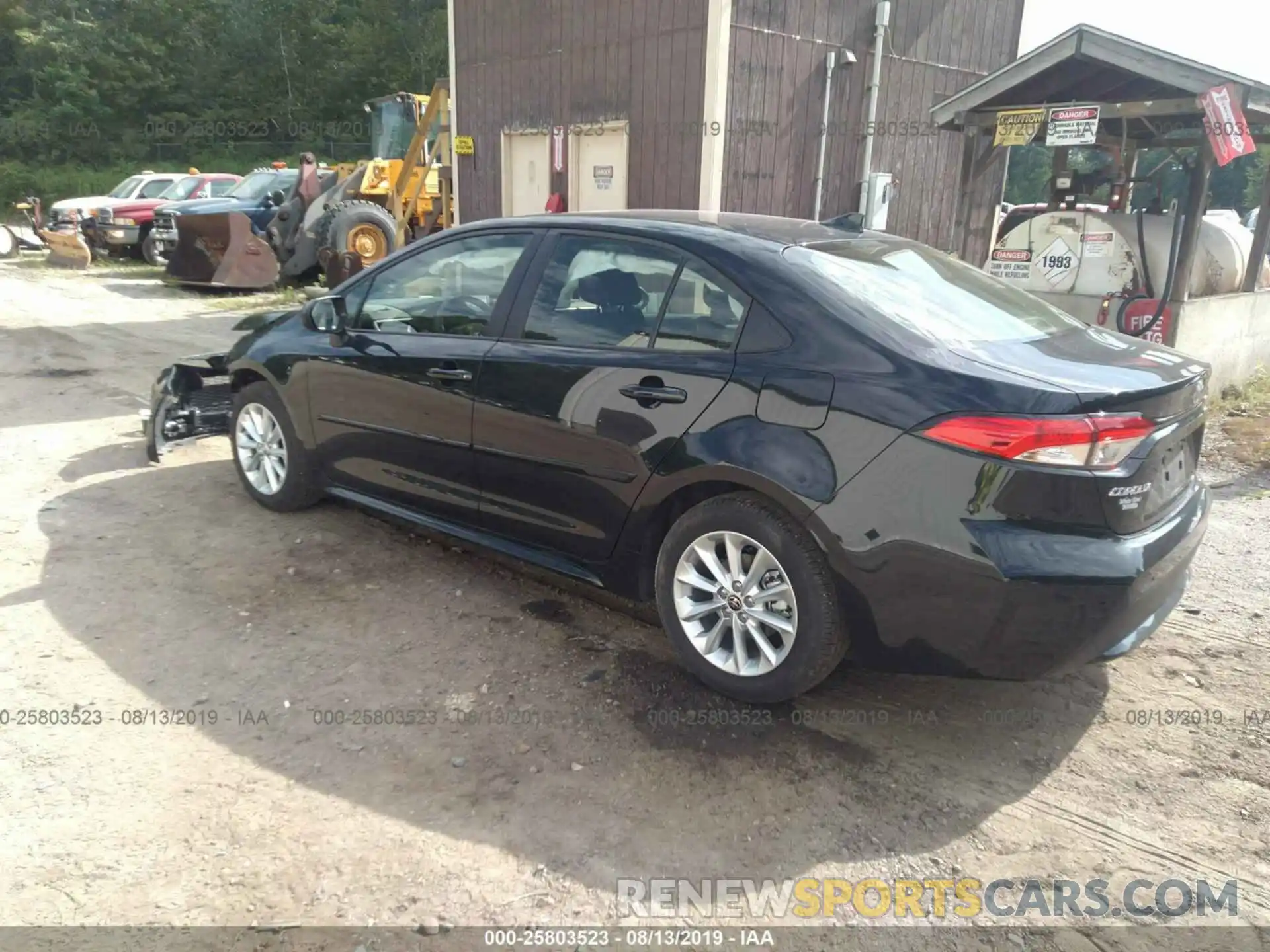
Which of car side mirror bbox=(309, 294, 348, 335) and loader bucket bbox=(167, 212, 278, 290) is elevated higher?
car side mirror bbox=(309, 294, 348, 335)

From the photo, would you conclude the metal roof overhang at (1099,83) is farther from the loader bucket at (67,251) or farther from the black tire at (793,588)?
the loader bucket at (67,251)

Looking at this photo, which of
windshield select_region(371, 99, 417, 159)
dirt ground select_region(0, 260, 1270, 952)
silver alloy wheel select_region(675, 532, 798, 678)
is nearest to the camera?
dirt ground select_region(0, 260, 1270, 952)

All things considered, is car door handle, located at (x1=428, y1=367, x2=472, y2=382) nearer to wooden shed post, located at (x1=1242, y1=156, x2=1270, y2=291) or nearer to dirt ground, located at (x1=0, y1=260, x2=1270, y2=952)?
dirt ground, located at (x1=0, y1=260, x2=1270, y2=952)

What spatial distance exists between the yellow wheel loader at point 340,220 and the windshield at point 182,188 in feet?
13.5

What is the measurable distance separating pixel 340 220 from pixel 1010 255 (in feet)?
32.5

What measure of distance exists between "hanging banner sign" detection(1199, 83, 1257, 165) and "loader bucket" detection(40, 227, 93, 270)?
1819cm

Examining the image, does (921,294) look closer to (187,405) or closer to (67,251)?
(187,405)

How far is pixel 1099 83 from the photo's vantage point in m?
8.31

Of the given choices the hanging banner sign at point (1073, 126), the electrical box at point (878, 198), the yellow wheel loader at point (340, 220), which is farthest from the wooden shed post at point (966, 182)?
the yellow wheel loader at point (340, 220)

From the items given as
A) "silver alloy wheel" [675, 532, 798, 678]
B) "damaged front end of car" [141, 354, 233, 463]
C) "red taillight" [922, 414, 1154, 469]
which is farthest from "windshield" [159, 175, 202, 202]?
"red taillight" [922, 414, 1154, 469]

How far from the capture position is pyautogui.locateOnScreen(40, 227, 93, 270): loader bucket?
57.4ft

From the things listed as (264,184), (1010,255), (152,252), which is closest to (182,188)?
(152,252)

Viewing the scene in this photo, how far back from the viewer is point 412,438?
4.08 m

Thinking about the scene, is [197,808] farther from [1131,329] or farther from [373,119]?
[373,119]
